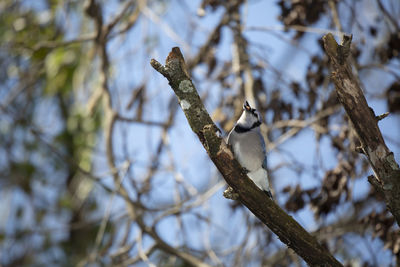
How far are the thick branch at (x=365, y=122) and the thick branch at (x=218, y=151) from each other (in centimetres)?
44

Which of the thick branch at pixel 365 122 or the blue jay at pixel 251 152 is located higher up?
the blue jay at pixel 251 152

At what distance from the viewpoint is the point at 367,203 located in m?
4.10

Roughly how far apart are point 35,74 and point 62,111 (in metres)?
2.21

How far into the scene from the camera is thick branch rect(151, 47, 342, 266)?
6.54 feet

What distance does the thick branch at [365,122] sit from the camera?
1994mm

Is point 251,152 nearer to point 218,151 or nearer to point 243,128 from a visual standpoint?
point 243,128

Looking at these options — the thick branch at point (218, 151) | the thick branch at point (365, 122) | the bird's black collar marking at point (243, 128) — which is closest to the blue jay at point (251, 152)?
the bird's black collar marking at point (243, 128)

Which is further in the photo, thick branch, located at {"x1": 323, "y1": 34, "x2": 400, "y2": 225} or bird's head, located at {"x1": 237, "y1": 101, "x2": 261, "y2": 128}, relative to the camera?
bird's head, located at {"x1": 237, "y1": 101, "x2": 261, "y2": 128}

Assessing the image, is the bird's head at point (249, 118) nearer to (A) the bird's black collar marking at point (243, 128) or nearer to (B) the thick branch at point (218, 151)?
(A) the bird's black collar marking at point (243, 128)

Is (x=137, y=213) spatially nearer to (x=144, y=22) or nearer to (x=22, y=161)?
(x=144, y=22)

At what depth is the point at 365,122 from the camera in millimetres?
2004

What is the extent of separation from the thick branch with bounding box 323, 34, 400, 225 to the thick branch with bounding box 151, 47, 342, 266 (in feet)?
1.44

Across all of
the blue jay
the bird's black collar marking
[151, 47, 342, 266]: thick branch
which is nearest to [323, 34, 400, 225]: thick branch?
[151, 47, 342, 266]: thick branch

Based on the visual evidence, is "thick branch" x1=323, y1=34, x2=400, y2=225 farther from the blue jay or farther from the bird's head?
the bird's head
